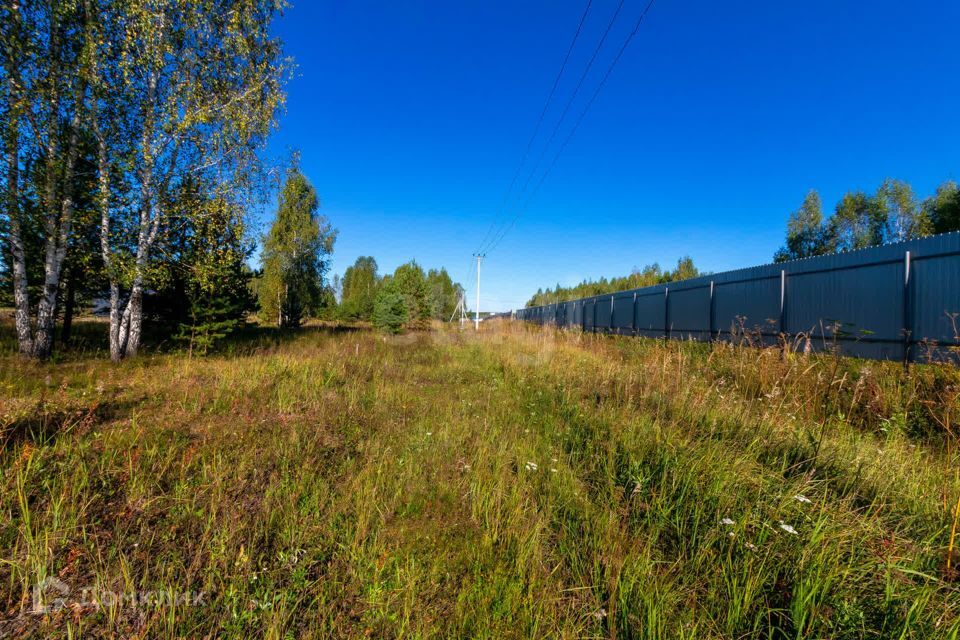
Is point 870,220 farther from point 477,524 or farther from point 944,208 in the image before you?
point 477,524

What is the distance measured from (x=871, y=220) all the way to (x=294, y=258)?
47.6 meters

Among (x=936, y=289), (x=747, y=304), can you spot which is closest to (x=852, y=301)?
(x=936, y=289)

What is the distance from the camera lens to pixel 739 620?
123cm

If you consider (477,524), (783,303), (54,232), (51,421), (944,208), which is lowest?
(477,524)

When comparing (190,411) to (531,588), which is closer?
(531,588)

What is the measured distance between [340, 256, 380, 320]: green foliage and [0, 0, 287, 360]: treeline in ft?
108

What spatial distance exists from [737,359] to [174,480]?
7288 millimetres

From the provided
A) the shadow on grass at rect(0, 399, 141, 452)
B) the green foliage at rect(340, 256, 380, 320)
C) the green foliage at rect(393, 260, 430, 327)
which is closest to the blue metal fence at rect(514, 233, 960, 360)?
the shadow on grass at rect(0, 399, 141, 452)

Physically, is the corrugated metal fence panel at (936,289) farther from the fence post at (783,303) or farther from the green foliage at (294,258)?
the green foliage at (294,258)

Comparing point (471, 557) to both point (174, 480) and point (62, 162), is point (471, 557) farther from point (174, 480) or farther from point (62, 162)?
point (62, 162)

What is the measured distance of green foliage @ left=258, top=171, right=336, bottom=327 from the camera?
64.1 feet

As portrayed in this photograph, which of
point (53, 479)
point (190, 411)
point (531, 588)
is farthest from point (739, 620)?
point (190, 411)

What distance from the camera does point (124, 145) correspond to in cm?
662

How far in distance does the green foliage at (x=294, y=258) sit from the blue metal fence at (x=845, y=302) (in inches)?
799
